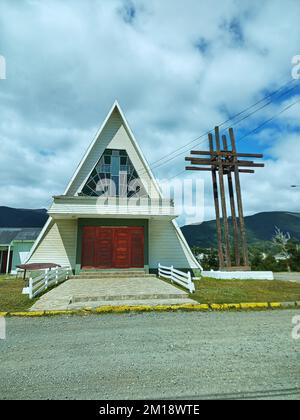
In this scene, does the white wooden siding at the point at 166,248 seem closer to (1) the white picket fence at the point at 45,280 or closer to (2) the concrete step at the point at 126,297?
(1) the white picket fence at the point at 45,280

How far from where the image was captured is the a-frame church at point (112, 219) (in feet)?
50.3

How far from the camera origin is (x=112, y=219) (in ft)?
52.5

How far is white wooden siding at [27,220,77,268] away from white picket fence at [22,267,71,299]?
84 cm

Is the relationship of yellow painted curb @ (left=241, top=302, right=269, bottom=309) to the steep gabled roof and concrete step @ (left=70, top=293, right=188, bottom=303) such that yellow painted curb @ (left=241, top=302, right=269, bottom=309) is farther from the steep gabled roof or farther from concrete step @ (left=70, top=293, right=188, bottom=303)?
the steep gabled roof

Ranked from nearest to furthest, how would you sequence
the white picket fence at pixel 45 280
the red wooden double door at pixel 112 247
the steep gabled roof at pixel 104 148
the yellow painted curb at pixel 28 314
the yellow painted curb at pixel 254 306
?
the yellow painted curb at pixel 28 314
the yellow painted curb at pixel 254 306
the white picket fence at pixel 45 280
the red wooden double door at pixel 112 247
the steep gabled roof at pixel 104 148

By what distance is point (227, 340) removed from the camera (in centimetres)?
497

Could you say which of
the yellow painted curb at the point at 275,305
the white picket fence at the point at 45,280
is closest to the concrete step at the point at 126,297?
the white picket fence at the point at 45,280

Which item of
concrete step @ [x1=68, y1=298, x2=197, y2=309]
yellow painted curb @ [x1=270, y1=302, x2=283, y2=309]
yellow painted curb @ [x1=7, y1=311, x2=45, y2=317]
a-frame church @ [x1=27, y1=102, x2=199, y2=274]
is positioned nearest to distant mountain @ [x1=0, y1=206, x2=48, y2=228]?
a-frame church @ [x1=27, y1=102, x2=199, y2=274]

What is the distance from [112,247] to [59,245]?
330cm

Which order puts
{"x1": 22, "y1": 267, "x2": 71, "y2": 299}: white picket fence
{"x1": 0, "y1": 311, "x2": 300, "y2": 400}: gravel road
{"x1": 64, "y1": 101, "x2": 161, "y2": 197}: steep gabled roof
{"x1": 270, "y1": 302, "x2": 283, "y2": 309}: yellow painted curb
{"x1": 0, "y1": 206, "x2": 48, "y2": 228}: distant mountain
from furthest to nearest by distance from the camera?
A: {"x1": 0, "y1": 206, "x2": 48, "y2": 228}: distant mountain, {"x1": 64, "y1": 101, "x2": 161, "y2": 197}: steep gabled roof, {"x1": 22, "y1": 267, "x2": 71, "y2": 299}: white picket fence, {"x1": 270, "y1": 302, "x2": 283, "y2": 309}: yellow painted curb, {"x1": 0, "y1": 311, "x2": 300, "y2": 400}: gravel road

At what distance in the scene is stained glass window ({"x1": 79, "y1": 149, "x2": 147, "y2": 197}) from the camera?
682 inches

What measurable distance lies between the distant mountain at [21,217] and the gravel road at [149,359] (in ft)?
258

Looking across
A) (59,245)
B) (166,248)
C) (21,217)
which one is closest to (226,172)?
(166,248)
